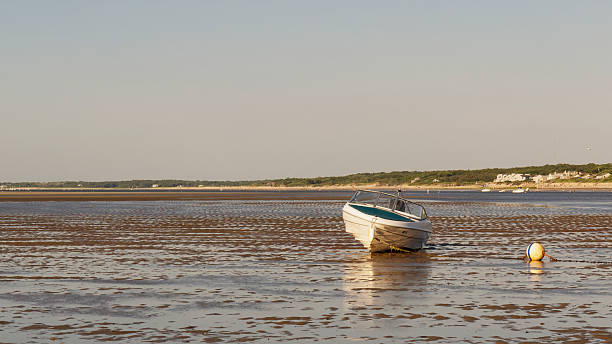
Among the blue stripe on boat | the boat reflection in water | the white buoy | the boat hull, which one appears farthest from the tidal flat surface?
the blue stripe on boat

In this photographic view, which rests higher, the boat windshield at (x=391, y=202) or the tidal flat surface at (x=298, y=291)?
the boat windshield at (x=391, y=202)

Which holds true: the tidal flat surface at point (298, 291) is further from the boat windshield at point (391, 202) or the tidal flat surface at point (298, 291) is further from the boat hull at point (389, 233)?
the boat windshield at point (391, 202)

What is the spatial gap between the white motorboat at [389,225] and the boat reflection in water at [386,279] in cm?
53

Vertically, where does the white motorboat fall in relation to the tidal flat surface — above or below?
above

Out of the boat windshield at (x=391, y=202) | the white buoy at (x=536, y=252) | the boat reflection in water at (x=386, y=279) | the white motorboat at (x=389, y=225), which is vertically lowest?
the boat reflection in water at (x=386, y=279)

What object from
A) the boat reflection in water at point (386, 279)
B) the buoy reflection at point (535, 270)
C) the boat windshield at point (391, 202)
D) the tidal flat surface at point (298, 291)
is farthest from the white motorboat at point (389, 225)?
the buoy reflection at point (535, 270)

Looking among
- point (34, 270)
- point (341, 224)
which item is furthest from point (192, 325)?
point (341, 224)

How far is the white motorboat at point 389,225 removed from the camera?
30.1 meters

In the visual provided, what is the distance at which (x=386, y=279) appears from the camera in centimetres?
2219

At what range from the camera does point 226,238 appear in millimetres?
37312

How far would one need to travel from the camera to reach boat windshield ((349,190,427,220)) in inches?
1302

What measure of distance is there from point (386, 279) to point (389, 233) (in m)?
8.08

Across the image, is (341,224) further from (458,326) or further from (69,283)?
(458,326)

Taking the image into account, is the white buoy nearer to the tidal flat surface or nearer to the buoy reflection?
the buoy reflection
